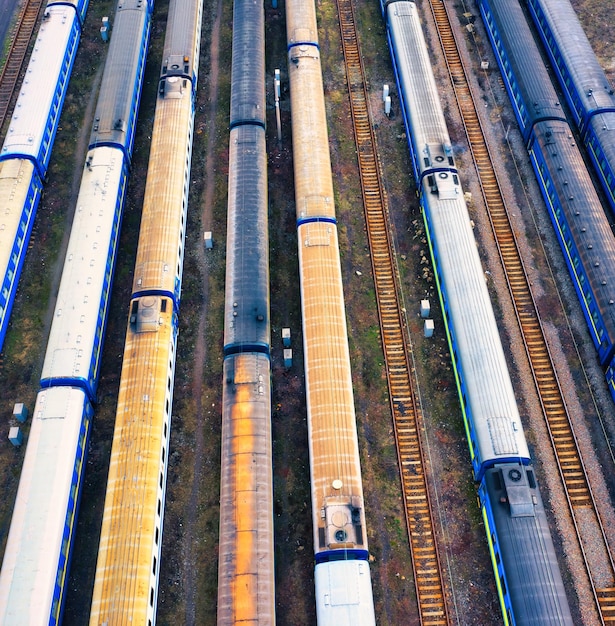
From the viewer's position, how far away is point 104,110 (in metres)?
59.1

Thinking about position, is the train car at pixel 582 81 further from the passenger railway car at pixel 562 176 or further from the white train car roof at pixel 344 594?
the white train car roof at pixel 344 594

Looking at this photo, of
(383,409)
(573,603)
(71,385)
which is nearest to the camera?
(573,603)

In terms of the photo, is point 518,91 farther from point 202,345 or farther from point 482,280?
point 202,345

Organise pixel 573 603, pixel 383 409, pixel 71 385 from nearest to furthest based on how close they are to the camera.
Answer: pixel 573 603, pixel 71 385, pixel 383 409

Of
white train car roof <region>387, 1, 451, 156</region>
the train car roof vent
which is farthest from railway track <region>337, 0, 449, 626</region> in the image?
the train car roof vent

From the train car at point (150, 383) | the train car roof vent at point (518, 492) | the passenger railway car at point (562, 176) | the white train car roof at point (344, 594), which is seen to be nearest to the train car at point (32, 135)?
the train car at point (150, 383)

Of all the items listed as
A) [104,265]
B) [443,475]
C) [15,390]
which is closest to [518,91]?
[443,475]

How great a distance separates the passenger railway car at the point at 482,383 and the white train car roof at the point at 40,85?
121 feet

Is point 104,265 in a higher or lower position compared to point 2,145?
lower

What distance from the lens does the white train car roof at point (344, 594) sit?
3531 cm

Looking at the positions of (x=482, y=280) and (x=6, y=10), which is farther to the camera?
(x=6, y=10)

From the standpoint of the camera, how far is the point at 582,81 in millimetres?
60969

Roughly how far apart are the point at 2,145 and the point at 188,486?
138 feet

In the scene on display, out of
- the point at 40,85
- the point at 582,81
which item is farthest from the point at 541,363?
the point at 40,85
